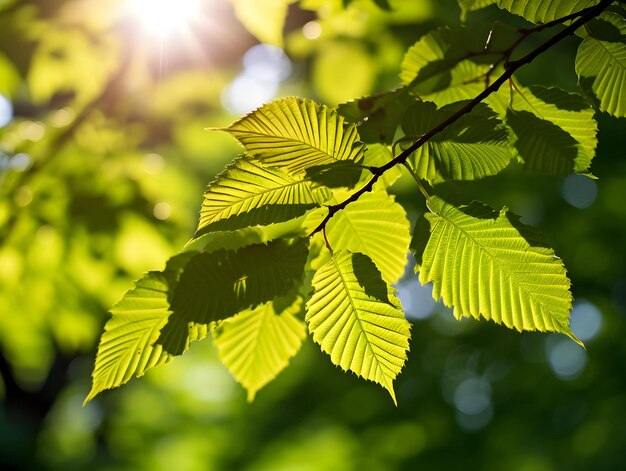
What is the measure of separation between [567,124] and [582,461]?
4624 millimetres

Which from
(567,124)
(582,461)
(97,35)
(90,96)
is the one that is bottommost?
(582,461)

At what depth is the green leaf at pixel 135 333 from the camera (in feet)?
2.46

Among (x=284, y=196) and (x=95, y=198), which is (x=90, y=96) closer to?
(x=95, y=198)

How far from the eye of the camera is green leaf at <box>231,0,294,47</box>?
127cm

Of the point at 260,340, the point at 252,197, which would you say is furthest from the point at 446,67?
the point at 260,340

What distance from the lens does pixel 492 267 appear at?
746mm

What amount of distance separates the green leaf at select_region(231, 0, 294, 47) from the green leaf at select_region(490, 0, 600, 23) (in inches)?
23.9

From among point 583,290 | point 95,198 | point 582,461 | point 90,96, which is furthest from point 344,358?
point 583,290

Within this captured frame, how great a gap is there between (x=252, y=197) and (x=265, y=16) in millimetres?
727

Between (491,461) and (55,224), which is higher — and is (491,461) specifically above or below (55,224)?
below

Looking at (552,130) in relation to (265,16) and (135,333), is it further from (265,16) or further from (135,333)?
(265,16)

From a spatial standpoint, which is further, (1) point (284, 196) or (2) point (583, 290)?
(2) point (583, 290)

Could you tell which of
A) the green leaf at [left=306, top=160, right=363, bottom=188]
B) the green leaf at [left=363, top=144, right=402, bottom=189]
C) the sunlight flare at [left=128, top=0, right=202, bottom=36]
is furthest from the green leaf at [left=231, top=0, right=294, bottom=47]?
the sunlight flare at [left=128, top=0, right=202, bottom=36]

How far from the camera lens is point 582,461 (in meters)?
4.63
